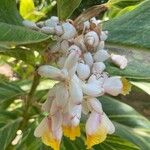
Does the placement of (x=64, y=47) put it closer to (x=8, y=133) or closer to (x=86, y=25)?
(x=86, y=25)

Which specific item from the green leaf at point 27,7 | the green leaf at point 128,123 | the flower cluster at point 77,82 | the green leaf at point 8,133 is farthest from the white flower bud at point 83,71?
the green leaf at point 27,7

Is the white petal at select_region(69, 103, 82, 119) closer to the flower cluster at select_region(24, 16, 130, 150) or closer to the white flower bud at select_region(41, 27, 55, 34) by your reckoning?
the flower cluster at select_region(24, 16, 130, 150)

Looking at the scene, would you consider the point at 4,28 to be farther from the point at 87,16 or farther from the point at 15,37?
the point at 87,16

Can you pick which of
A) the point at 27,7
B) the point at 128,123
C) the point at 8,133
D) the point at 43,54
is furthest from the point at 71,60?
the point at 27,7

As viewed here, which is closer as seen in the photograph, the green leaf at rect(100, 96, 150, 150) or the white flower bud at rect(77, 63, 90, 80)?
the white flower bud at rect(77, 63, 90, 80)

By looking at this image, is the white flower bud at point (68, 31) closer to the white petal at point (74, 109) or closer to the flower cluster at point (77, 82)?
the flower cluster at point (77, 82)

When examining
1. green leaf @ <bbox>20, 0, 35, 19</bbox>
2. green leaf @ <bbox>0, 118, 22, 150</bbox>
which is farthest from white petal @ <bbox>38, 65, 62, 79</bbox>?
green leaf @ <bbox>20, 0, 35, 19</bbox>
